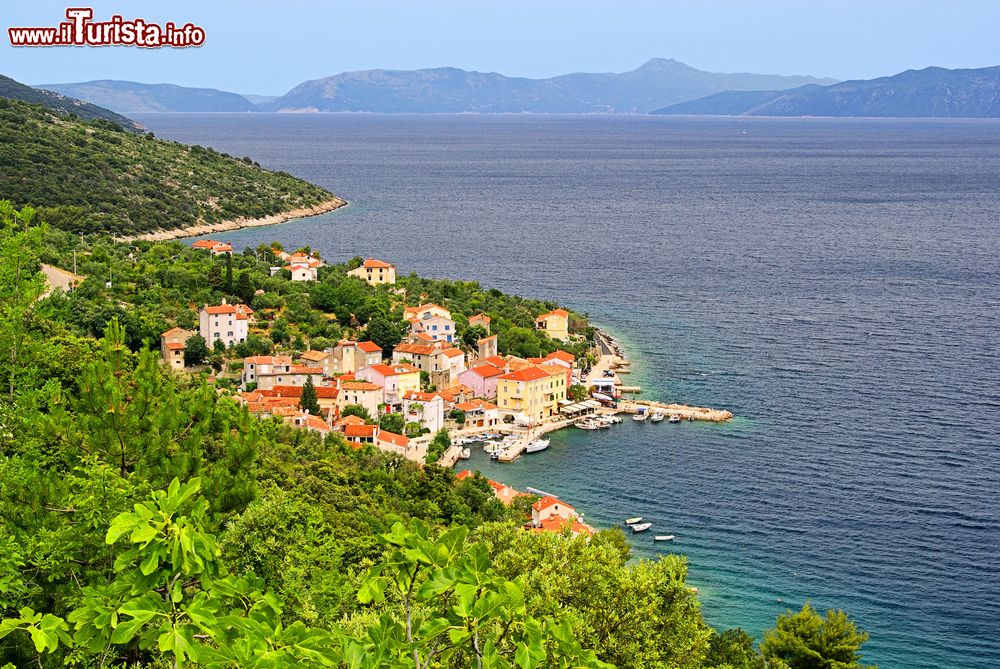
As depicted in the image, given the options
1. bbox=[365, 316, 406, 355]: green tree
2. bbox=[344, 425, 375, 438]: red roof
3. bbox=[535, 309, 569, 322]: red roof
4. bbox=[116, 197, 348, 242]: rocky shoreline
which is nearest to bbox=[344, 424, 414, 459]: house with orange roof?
bbox=[344, 425, 375, 438]: red roof

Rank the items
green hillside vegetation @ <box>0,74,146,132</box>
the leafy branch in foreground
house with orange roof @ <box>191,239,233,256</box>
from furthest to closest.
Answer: green hillside vegetation @ <box>0,74,146,132</box>
house with orange roof @ <box>191,239,233,256</box>
the leafy branch in foreground

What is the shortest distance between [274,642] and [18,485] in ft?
18.7

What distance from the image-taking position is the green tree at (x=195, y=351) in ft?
122

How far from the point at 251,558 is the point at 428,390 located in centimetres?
2721

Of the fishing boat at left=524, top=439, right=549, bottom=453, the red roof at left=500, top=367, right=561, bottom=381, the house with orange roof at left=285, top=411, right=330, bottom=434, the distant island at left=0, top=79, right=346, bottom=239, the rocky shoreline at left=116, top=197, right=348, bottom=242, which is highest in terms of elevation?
the distant island at left=0, top=79, right=346, bottom=239

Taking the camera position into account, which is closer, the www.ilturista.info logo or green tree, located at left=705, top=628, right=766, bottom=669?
green tree, located at left=705, top=628, right=766, bottom=669

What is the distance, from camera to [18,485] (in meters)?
9.35

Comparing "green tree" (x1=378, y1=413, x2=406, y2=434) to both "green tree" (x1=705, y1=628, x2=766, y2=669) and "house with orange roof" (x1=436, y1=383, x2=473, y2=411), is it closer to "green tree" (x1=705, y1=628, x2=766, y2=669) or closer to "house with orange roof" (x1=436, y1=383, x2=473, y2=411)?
"house with orange roof" (x1=436, y1=383, x2=473, y2=411)

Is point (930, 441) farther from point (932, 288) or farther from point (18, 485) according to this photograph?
point (18, 485)

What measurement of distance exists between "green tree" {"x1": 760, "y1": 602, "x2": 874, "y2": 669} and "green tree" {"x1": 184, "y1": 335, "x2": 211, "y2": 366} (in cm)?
2444

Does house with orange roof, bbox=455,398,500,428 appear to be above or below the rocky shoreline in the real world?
below

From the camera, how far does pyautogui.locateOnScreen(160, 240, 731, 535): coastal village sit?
3322 cm

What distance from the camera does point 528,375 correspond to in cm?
3744

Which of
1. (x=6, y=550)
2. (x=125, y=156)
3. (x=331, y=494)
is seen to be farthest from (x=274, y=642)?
A: (x=125, y=156)
